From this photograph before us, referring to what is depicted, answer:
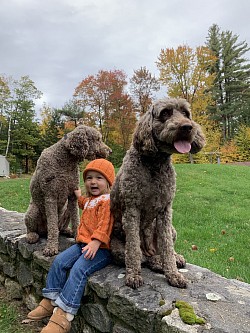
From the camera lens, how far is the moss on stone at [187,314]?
5.93 feet

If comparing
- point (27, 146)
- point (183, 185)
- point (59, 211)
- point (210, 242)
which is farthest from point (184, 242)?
point (27, 146)

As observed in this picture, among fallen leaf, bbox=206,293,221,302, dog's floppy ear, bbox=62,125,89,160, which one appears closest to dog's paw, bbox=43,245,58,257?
dog's floppy ear, bbox=62,125,89,160

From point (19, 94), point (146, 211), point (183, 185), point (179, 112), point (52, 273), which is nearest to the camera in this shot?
point (179, 112)

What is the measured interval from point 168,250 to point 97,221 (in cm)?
75

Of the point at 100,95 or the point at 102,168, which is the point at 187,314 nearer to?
the point at 102,168

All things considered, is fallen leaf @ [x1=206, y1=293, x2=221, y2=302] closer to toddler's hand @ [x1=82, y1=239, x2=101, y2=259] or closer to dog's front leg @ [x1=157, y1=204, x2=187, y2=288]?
dog's front leg @ [x1=157, y1=204, x2=187, y2=288]

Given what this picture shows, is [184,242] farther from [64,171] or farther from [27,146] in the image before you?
[27,146]

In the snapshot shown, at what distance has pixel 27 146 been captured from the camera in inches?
1278

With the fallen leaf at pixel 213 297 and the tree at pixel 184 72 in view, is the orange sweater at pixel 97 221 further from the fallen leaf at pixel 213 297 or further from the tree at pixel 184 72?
the tree at pixel 184 72

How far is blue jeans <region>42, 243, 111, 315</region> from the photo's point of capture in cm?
255

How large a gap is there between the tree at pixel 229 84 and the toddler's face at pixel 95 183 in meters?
32.1

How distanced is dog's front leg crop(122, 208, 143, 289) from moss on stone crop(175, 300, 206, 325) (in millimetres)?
406

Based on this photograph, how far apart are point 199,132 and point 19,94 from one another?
3245cm

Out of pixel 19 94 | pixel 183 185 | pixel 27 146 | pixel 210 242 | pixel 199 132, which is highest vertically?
pixel 19 94
